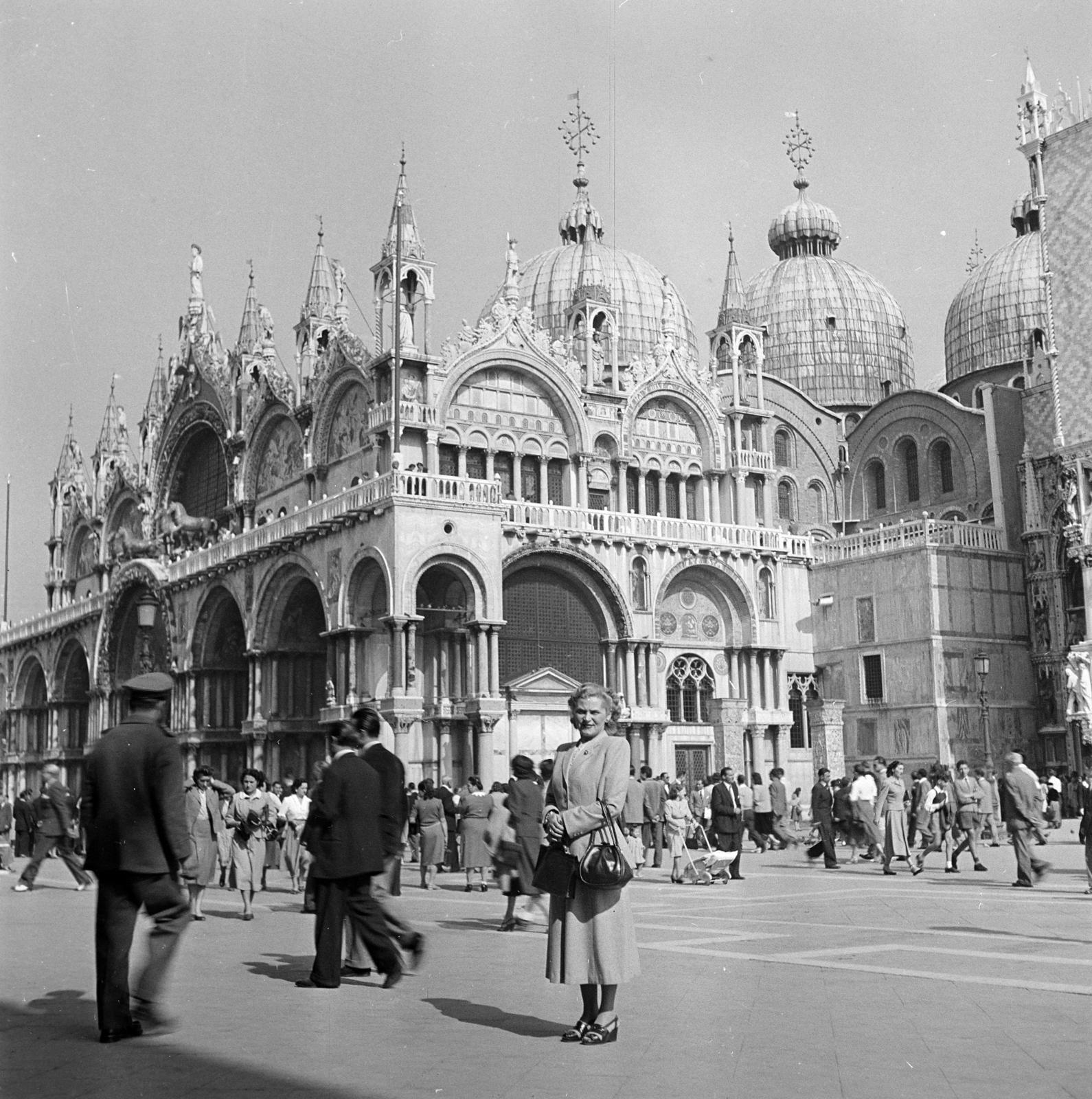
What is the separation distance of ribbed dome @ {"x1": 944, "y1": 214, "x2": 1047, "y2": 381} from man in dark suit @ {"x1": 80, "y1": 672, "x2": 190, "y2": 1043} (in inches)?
2058

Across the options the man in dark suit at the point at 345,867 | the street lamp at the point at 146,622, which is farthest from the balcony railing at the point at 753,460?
the man in dark suit at the point at 345,867

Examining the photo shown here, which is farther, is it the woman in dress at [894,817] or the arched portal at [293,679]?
the arched portal at [293,679]

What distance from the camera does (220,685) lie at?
45938 millimetres

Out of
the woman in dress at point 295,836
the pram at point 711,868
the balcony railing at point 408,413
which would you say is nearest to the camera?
the pram at point 711,868

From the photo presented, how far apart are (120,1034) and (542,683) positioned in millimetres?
30687

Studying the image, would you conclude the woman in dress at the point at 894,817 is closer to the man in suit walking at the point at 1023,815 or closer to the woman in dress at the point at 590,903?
the man in suit walking at the point at 1023,815

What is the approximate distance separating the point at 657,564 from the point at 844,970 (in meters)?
30.7

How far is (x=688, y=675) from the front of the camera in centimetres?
4247

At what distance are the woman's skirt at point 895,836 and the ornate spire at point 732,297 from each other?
28.5 m

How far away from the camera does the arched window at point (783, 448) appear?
56.2 meters

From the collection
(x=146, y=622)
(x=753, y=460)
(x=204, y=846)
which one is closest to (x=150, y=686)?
(x=204, y=846)

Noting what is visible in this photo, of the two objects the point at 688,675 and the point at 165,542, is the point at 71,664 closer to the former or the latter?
the point at 165,542

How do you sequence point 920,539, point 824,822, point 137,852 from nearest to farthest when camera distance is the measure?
point 137,852 → point 824,822 → point 920,539

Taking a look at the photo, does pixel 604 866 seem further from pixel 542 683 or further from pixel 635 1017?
pixel 542 683
